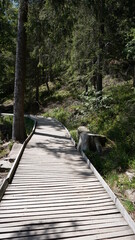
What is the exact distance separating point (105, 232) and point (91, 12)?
373 inches

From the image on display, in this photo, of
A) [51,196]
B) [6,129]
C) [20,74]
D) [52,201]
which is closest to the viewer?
[52,201]

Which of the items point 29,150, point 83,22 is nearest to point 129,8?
point 83,22

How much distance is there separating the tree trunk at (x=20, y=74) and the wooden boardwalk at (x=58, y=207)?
386 cm

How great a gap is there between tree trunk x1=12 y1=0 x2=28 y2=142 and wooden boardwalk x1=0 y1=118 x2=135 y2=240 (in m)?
3.86

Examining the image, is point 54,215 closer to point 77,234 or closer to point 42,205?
point 42,205

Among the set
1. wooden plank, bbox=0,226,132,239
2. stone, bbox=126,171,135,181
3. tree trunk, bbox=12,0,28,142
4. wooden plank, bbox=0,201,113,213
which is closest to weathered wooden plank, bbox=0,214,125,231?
wooden plank, bbox=0,226,132,239

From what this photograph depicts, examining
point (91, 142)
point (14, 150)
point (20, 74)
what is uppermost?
point (20, 74)

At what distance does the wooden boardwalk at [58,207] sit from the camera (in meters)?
3.27

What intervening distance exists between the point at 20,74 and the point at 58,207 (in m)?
7.53

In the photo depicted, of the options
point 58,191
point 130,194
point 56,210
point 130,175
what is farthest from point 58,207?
point 130,175

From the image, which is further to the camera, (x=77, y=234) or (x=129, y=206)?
(x=129, y=206)

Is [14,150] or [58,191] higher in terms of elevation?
[14,150]

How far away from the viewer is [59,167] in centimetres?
636

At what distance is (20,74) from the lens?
32.2 ft
